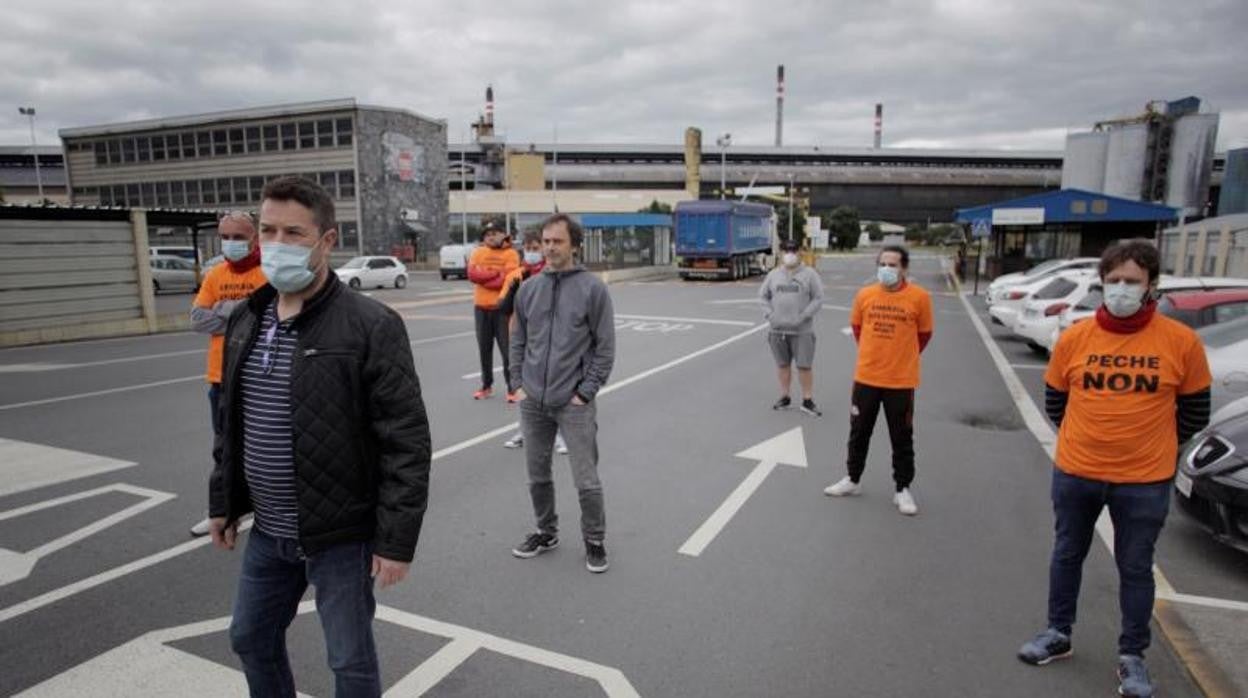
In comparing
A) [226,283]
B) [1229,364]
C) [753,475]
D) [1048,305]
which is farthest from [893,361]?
[1048,305]

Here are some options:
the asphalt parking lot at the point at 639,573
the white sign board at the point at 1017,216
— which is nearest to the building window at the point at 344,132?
the white sign board at the point at 1017,216

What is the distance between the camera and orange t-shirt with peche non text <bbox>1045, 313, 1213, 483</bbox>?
3.24 meters

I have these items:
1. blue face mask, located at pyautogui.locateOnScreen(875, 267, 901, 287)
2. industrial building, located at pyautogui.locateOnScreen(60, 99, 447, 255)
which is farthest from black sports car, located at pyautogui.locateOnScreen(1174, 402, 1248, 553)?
industrial building, located at pyautogui.locateOnScreen(60, 99, 447, 255)

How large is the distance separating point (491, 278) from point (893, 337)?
15.3ft

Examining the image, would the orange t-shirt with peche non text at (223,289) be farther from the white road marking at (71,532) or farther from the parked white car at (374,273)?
the parked white car at (374,273)

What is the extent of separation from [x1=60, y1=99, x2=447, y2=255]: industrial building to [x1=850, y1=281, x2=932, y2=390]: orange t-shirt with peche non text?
43.4 meters

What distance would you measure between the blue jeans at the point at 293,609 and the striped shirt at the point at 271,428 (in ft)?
0.31

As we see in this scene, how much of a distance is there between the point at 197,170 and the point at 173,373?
142 ft

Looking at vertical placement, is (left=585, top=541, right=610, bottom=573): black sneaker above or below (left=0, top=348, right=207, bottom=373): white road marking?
above

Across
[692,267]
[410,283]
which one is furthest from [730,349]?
[410,283]

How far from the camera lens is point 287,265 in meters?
2.34

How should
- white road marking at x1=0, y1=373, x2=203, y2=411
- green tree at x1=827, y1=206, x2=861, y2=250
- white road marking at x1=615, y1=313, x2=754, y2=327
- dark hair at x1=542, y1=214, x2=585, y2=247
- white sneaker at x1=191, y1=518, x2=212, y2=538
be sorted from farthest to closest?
1. green tree at x1=827, y1=206, x2=861, y2=250
2. white road marking at x1=615, y1=313, x2=754, y2=327
3. white road marking at x1=0, y1=373, x2=203, y2=411
4. white sneaker at x1=191, y1=518, x2=212, y2=538
5. dark hair at x1=542, y1=214, x2=585, y2=247

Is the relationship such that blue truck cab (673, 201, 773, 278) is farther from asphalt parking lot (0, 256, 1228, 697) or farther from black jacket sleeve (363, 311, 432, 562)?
black jacket sleeve (363, 311, 432, 562)

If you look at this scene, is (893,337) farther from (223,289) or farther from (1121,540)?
(223,289)
